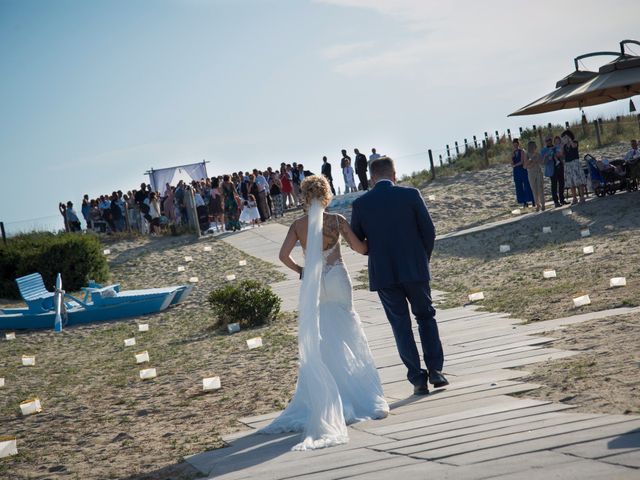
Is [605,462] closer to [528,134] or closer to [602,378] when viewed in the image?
[602,378]

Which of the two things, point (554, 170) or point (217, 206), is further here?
point (217, 206)

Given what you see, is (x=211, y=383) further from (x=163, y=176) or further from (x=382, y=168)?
(x=163, y=176)

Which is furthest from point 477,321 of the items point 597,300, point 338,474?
point 338,474

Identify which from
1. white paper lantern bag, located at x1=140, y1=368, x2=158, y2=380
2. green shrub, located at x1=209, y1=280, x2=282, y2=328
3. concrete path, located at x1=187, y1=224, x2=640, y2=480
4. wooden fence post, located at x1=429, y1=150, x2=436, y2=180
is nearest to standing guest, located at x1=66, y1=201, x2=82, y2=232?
wooden fence post, located at x1=429, y1=150, x2=436, y2=180

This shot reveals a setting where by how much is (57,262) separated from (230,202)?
7.96m

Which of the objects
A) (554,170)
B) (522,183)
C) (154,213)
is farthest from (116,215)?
(554,170)

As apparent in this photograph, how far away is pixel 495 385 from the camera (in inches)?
280

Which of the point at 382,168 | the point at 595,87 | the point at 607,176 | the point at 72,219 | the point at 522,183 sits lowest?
the point at 607,176

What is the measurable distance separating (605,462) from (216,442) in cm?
339

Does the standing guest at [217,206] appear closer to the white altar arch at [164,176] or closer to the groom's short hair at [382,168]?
the white altar arch at [164,176]

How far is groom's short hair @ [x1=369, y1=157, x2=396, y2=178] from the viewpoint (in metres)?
7.73

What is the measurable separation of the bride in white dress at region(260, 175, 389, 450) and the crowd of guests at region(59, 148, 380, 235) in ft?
75.6

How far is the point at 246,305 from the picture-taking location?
1498 cm

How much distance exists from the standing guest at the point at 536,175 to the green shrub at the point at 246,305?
32.5ft
